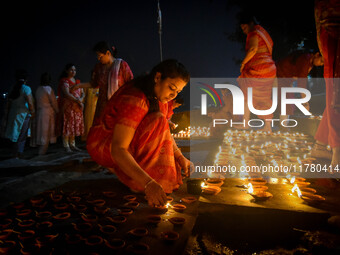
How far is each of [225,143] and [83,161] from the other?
10.1 feet

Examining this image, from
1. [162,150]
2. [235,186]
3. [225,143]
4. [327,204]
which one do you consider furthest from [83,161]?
[327,204]

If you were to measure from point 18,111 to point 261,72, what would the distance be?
5.64 meters

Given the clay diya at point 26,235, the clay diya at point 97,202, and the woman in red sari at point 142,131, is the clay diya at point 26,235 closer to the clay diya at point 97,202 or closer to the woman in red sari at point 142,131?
the clay diya at point 97,202

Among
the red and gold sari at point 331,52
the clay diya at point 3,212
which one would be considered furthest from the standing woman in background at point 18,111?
the red and gold sari at point 331,52

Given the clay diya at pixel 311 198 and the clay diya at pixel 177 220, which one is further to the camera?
the clay diya at pixel 311 198

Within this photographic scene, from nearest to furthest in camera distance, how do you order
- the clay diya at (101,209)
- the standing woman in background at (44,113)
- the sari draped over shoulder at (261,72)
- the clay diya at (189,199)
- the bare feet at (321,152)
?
the clay diya at (101,209) < the clay diya at (189,199) < the bare feet at (321,152) < the standing woman in background at (44,113) < the sari draped over shoulder at (261,72)

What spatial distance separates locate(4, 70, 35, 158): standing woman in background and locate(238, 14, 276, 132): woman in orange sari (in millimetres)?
5033

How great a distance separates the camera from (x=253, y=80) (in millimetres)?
6309

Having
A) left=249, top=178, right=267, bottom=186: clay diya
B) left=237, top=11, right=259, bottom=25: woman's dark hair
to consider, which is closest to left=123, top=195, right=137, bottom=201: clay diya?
left=249, top=178, right=267, bottom=186: clay diya

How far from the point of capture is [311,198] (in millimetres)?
2289

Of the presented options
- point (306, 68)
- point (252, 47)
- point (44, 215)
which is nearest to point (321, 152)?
point (252, 47)

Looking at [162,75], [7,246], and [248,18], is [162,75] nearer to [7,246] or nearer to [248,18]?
[7,246]

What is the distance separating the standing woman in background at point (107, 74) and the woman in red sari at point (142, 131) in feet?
3.88

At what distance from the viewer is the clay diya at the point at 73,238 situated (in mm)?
1568
